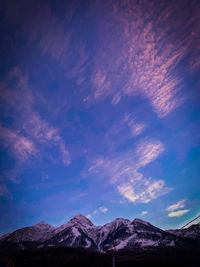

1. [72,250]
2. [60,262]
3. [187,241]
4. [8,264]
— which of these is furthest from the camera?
[187,241]

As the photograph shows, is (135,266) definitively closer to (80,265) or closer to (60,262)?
(80,265)

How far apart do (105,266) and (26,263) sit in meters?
56.4

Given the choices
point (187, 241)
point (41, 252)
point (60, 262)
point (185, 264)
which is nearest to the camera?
point (185, 264)

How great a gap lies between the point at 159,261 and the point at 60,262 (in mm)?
72357

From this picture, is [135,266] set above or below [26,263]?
below

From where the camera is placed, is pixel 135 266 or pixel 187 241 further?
pixel 187 241

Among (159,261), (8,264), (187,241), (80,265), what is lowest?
(187,241)

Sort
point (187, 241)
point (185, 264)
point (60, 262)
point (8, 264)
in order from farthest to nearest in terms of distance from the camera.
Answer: point (187, 241) < point (60, 262) < point (185, 264) < point (8, 264)

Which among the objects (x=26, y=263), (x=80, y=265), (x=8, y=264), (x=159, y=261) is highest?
(x=8, y=264)

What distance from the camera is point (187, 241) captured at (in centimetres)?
17950

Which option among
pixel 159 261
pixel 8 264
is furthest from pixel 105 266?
pixel 8 264

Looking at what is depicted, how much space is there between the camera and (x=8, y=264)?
21109 millimetres

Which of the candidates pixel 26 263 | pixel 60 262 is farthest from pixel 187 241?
pixel 26 263

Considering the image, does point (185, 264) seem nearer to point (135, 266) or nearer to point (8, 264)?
point (135, 266)
